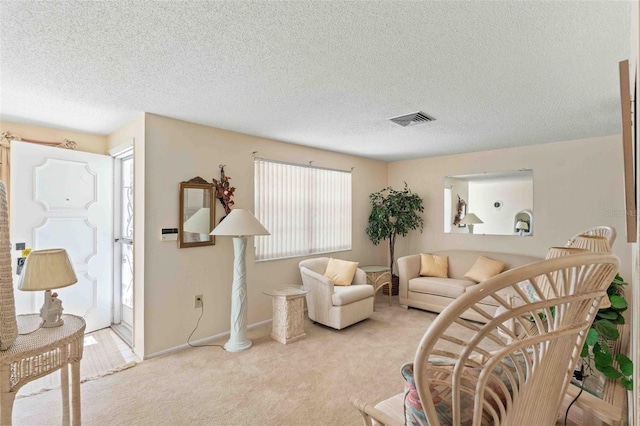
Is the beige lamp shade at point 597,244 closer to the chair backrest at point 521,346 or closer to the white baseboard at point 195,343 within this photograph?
the chair backrest at point 521,346

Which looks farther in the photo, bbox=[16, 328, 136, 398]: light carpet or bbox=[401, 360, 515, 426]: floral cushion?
bbox=[16, 328, 136, 398]: light carpet

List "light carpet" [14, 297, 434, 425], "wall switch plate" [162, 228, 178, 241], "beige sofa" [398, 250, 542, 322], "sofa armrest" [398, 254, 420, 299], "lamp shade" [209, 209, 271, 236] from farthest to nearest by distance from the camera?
"sofa armrest" [398, 254, 420, 299], "beige sofa" [398, 250, 542, 322], "wall switch plate" [162, 228, 178, 241], "lamp shade" [209, 209, 271, 236], "light carpet" [14, 297, 434, 425]

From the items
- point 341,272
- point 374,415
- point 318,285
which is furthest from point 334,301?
point 374,415

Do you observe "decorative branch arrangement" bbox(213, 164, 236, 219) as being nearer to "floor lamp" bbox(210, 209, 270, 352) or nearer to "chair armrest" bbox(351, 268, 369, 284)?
"floor lamp" bbox(210, 209, 270, 352)

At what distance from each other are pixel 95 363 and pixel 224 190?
200cm

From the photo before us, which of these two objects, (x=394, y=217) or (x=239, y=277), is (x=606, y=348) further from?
(x=394, y=217)

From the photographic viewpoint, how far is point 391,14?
1.49 metres

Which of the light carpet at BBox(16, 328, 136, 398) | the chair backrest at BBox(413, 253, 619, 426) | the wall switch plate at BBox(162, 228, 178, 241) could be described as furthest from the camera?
the wall switch plate at BBox(162, 228, 178, 241)

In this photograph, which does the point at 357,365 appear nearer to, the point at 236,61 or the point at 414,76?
the point at 414,76

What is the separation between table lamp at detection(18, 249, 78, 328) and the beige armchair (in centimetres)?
247

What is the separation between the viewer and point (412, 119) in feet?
10.0

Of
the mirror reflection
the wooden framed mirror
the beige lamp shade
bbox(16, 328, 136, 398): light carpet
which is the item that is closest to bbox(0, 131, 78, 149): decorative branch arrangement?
the wooden framed mirror

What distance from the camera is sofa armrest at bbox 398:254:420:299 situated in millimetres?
4504

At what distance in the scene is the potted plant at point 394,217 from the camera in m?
5.11
